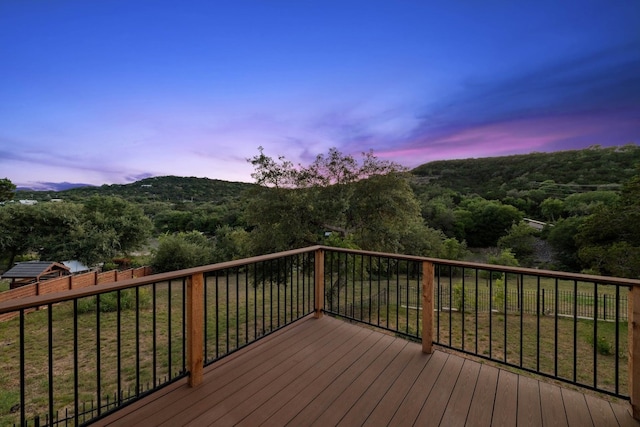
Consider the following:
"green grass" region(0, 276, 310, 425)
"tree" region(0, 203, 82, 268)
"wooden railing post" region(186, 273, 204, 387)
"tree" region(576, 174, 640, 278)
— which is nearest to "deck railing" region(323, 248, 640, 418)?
"green grass" region(0, 276, 310, 425)

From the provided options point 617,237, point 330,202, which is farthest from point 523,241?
point 330,202

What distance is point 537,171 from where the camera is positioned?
3394 centimetres

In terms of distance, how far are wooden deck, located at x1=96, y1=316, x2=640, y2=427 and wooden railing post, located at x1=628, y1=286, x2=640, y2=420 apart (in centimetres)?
11

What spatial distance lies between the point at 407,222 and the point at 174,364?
24.8ft

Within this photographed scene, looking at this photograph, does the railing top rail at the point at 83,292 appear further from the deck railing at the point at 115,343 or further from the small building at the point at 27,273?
the small building at the point at 27,273

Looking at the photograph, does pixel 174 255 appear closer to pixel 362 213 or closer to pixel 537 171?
pixel 362 213

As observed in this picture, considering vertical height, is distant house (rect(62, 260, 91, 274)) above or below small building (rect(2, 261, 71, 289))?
below

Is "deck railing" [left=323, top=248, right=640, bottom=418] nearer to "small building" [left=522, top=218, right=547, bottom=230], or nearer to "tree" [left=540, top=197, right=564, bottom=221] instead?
"small building" [left=522, top=218, right=547, bottom=230]

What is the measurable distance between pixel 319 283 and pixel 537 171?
4096 centimetres

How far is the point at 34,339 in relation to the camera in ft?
26.1

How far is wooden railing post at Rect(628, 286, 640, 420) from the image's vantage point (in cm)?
173

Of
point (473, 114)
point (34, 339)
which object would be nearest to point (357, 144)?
point (473, 114)

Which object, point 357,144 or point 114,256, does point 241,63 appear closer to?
point 357,144

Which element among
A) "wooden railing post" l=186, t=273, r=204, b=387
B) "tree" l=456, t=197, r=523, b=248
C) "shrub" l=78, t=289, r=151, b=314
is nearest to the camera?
"wooden railing post" l=186, t=273, r=204, b=387
